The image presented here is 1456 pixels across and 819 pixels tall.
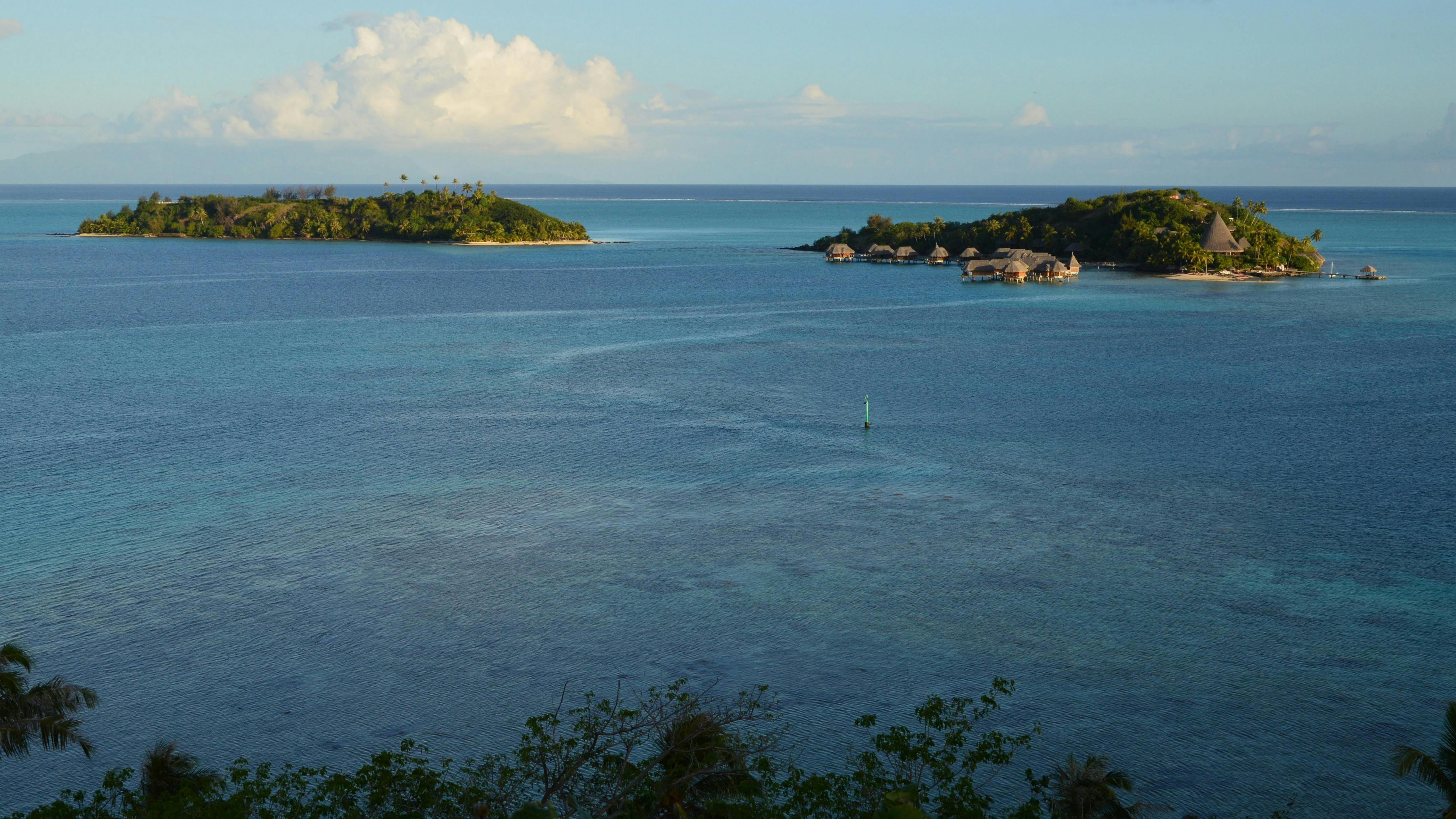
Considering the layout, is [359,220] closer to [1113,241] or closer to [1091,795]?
[1113,241]

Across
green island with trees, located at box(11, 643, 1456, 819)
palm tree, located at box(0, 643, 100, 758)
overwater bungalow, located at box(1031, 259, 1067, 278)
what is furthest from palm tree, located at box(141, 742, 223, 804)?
overwater bungalow, located at box(1031, 259, 1067, 278)

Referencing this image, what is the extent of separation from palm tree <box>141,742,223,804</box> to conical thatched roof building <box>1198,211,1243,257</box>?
91.6 m

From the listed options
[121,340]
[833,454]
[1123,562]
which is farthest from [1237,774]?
[121,340]

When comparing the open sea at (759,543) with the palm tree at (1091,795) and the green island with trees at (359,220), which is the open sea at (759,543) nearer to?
the palm tree at (1091,795)

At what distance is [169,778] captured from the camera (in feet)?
47.1

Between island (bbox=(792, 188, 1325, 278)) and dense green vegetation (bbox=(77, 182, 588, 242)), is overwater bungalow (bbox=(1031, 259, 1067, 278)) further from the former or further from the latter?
dense green vegetation (bbox=(77, 182, 588, 242))

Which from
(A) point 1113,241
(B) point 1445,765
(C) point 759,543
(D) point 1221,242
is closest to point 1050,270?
(A) point 1113,241

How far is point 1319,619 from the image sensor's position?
21859 mm

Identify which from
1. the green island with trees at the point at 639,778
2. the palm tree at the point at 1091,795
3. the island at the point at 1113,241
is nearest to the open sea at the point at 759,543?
the green island with trees at the point at 639,778

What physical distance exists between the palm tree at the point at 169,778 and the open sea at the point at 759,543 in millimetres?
2670

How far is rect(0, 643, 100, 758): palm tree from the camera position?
1336 centimetres

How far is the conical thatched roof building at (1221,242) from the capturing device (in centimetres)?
9344

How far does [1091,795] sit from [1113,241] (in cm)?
9523

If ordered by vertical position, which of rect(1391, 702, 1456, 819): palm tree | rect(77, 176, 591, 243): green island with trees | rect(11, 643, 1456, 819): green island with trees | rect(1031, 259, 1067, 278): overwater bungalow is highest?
rect(77, 176, 591, 243): green island with trees
